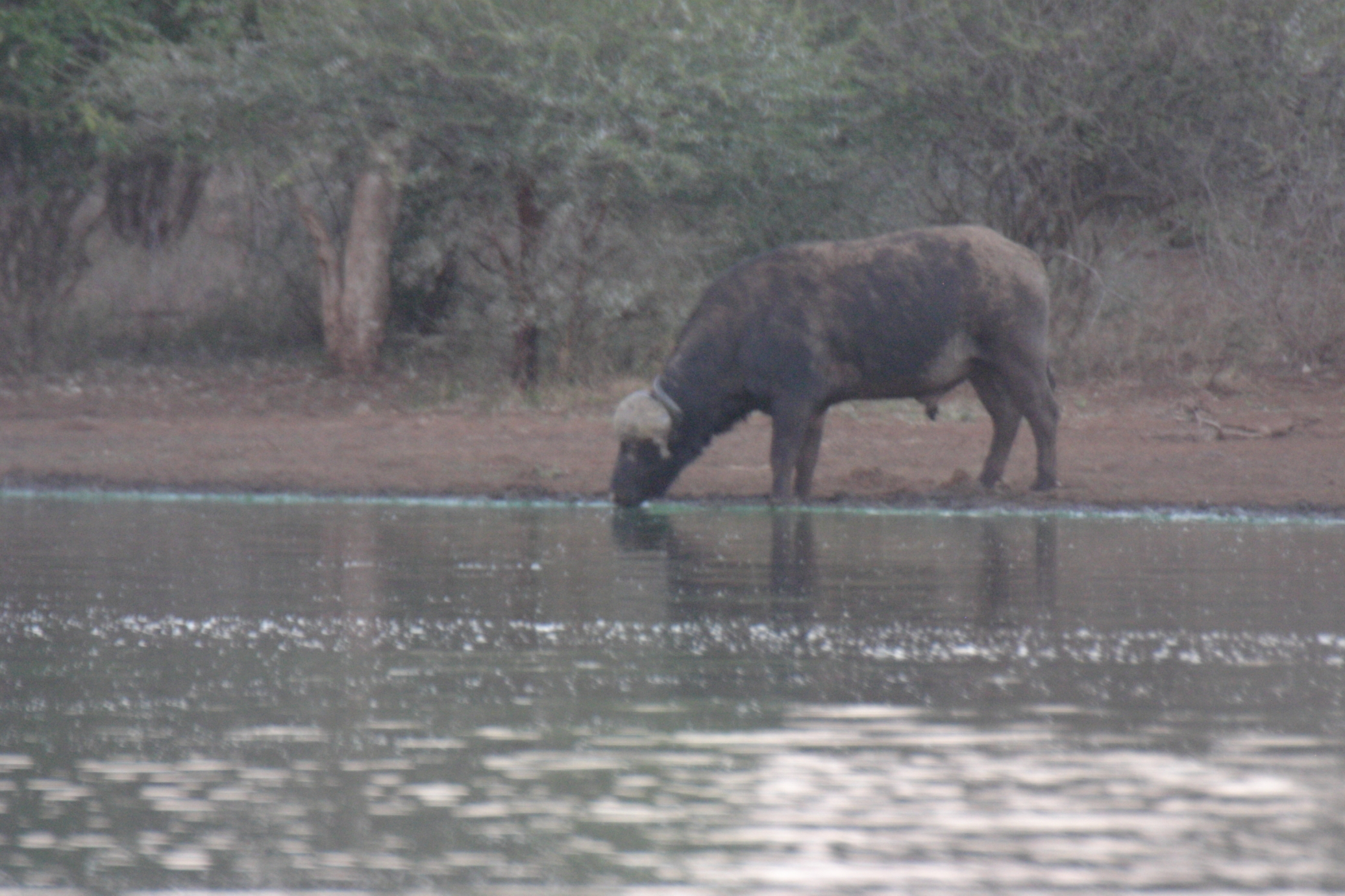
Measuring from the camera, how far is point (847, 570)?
10414mm

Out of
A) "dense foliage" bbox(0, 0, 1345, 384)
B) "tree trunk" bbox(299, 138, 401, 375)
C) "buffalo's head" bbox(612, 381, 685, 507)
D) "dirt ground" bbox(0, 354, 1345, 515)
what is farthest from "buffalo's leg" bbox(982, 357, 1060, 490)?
"tree trunk" bbox(299, 138, 401, 375)

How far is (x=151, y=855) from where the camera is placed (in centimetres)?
507

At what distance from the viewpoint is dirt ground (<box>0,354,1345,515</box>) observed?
14641mm

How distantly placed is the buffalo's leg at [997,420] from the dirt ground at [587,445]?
19cm

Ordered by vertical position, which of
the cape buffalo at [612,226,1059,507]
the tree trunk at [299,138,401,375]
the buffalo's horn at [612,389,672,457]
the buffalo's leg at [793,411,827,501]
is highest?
the tree trunk at [299,138,401,375]

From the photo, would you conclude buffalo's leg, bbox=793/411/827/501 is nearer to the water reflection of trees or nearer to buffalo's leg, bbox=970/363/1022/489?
the water reflection of trees

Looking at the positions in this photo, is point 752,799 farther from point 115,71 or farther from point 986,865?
point 115,71

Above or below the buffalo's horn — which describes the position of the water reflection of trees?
below

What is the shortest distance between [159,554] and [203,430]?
774cm

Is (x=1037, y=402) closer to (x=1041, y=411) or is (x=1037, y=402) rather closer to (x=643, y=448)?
(x=1041, y=411)

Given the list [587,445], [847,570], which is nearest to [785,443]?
[847,570]

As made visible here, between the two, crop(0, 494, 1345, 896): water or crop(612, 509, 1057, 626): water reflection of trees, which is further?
crop(612, 509, 1057, 626): water reflection of trees

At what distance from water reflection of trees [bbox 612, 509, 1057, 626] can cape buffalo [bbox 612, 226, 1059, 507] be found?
66 centimetres

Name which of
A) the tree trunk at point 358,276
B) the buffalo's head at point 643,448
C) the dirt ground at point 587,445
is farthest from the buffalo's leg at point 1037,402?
the tree trunk at point 358,276
